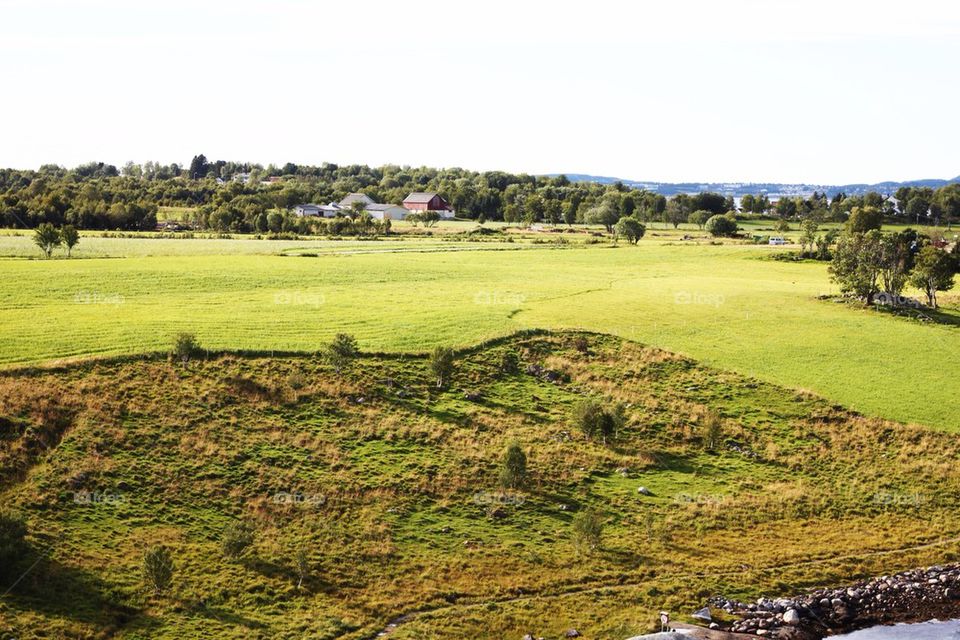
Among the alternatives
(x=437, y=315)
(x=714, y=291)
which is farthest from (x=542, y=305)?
(x=714, y=291)

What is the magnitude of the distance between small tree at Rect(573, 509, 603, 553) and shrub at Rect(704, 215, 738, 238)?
137 metres

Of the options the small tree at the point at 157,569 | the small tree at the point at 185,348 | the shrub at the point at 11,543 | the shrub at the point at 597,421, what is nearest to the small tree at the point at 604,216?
the shrub at the point at 597,421

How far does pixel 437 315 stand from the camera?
6744 centimetres

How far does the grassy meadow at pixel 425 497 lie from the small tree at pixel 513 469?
673 millimetres

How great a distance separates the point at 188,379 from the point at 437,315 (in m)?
23.5

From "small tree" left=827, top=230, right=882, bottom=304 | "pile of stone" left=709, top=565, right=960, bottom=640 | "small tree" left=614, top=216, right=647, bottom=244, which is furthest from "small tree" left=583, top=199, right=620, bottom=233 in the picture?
"pile of stone" left=709, top=565, right=960, bottom=640

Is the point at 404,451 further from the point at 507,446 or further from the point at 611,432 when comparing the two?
the point at 611,432

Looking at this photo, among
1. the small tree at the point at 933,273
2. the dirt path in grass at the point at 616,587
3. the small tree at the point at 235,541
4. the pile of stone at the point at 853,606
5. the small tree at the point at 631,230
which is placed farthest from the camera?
the small tree at the point at 631,230

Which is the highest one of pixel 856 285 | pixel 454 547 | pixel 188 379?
pixel 856 285

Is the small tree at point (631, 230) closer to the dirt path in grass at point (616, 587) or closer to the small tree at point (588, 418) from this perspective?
the small tree at point (588, 418)

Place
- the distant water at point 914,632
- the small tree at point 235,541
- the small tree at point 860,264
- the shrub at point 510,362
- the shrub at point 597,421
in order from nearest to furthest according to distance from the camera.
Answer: the distant water at point 914,632 → the small tree at point 235,541 → the shrub at point 597,421 → the shrub at point 510,362 → the small tree at point 860,264

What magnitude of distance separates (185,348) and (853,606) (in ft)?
127

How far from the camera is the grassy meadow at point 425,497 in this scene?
102ft

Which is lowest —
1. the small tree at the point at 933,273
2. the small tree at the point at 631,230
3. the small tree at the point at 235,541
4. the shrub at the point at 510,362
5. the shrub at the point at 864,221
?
the small tree at the point at 235,541
